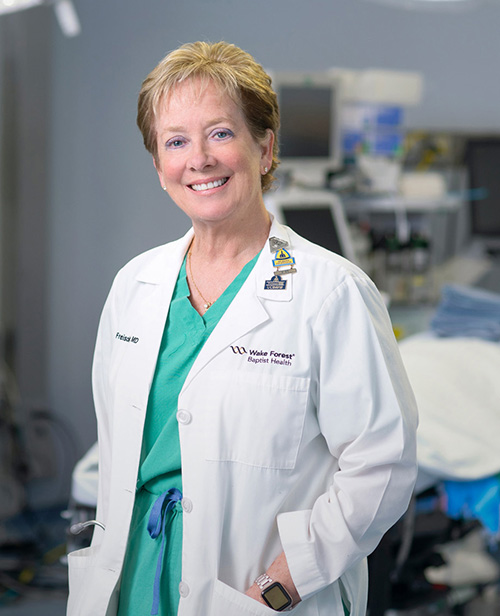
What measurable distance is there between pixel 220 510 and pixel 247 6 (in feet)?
8.95

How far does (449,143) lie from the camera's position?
3750 millimetres

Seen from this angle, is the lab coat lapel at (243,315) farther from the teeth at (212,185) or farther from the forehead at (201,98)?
the forehead at (201,98)

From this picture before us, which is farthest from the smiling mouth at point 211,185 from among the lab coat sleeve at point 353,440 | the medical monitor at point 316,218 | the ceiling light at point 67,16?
the ceiling light at point 67,16

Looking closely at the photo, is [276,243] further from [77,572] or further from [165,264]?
[77,572]

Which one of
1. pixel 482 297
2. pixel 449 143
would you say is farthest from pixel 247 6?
pixel 482 297

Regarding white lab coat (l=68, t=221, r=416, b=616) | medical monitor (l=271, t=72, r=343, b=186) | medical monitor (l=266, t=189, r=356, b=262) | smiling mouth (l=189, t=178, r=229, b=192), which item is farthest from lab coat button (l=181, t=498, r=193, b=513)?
medical monitor (l=271, t=72, r=343, b=186)

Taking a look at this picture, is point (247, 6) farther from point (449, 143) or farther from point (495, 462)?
point (495, 462)

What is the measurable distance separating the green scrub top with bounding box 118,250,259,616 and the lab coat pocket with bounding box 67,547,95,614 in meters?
0.07

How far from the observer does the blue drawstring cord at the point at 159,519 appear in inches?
43.1

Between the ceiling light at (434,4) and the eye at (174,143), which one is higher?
the ceiling light at (434,4)

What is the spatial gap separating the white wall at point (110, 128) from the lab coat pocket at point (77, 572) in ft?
6.90

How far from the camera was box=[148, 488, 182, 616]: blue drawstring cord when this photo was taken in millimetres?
1094

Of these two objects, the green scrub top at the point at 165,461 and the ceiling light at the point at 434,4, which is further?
the ceiling light at the point at 434,4

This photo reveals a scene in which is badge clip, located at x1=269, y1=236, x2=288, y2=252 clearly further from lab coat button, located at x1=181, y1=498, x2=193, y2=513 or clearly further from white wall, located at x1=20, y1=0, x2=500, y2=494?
white wall, located at x1=20, y1=0, x2=500, y2=494
